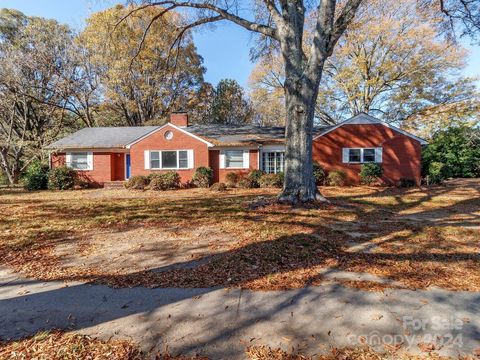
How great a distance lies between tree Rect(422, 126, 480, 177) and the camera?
2162 cm

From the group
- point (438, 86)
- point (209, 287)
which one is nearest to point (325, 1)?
point (209, 287)

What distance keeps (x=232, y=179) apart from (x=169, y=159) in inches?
185

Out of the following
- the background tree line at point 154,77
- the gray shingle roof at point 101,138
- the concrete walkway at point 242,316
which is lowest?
the concrete walkway at point 242,316

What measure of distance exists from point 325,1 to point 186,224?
803 cm

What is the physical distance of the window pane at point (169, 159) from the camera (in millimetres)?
17906

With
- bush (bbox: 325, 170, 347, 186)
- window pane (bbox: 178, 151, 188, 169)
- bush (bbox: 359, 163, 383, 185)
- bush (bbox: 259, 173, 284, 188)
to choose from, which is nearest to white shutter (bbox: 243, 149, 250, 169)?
bush (bbox: 259, 173, 284, 188)

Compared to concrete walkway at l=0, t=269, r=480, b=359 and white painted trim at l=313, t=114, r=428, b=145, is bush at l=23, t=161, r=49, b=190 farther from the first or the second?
white painted trim at l=313, t=114, r=428, b=145

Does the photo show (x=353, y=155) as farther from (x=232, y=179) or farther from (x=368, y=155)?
(x=232, y=179)

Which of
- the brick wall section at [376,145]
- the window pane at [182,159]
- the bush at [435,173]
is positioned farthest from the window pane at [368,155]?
the window pane at [182,159]

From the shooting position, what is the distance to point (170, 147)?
17.9 m

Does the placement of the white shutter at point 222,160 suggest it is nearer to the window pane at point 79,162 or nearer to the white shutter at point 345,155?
the white shutter at point 345,155

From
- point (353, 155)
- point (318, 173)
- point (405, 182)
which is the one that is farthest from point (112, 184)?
point (405, 182)

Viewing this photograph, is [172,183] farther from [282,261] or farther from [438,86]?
[438,86]

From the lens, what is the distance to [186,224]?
21.9 ft
